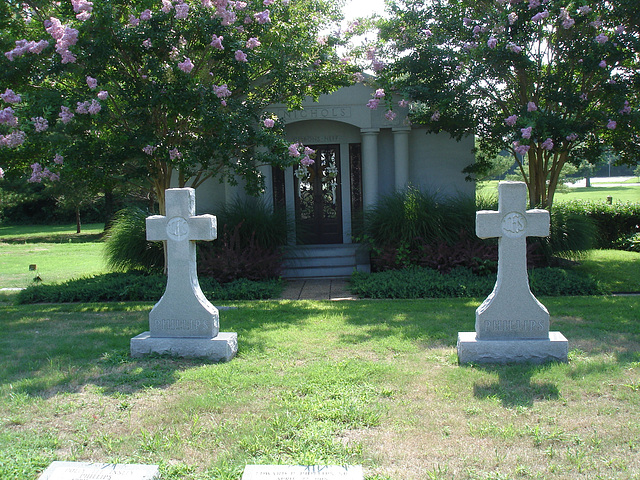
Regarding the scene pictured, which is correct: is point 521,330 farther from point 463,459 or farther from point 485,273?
point 485,273

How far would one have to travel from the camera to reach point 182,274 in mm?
5594

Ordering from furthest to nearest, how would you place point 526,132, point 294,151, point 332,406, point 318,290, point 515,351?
point 318,290 < point 526,132 < point 294,151 < point 515,351 < point 332,406

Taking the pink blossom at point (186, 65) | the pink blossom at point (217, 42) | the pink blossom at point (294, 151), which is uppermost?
the pink blossom at point (217, 42)

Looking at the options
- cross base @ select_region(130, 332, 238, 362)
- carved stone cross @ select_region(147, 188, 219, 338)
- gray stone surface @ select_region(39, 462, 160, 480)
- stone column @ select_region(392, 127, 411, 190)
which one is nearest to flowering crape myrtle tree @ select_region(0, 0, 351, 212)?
stone column @ select_region(392, 127, 411, 190)

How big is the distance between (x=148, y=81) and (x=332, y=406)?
6250 mm

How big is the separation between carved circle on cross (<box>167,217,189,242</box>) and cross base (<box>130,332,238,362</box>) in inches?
38.4

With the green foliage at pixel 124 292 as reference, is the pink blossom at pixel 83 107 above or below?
above

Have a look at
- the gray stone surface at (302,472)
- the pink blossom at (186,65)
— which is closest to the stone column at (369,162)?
the pink blossom at (186,65)

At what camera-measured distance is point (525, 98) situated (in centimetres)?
1093

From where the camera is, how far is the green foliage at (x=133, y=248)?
1090 cm

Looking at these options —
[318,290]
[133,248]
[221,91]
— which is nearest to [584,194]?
[318,290]

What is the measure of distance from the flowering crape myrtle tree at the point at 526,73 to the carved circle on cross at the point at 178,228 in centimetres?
597

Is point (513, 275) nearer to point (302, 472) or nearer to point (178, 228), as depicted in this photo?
point (302, 472)

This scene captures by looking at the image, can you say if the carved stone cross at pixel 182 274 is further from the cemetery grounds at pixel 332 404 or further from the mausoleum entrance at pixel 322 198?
the mausoleum entrance at pixel 322 198
